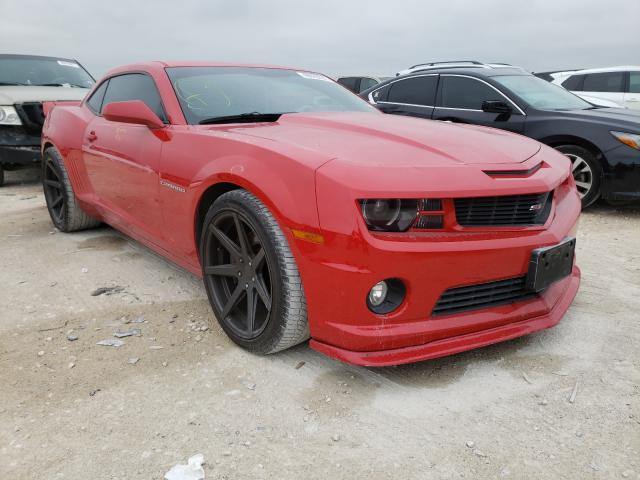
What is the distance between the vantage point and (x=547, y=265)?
83.4 inches

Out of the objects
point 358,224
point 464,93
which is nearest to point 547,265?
point 358,224

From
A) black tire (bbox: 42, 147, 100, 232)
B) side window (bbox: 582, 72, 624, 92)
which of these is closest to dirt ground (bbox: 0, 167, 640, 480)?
black tire (bbox: 42, 147, 100, 232)

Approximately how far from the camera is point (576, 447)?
5.75ft

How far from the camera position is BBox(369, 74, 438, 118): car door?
242 inches

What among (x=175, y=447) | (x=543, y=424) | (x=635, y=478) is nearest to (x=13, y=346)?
(x=175, y=447)

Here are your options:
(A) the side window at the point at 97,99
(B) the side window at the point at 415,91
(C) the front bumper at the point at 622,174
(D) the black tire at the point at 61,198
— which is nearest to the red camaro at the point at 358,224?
(A) the side window at the point at 97,99

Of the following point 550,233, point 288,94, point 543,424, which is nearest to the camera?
point 543,424

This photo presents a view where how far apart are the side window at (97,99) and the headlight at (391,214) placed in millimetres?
2792

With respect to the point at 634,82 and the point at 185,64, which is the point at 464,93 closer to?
the point at 185,64

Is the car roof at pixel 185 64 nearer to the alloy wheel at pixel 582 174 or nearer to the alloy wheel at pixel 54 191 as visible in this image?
the alloy wheel at pixel 54 191

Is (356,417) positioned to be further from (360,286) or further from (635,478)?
(635,478)

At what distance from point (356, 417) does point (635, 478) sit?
91 centimetres

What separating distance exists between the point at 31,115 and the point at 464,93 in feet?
17.0

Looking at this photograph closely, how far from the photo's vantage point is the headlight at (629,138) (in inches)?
187
